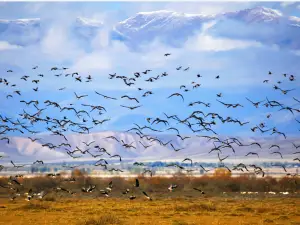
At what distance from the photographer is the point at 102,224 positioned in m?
53.2

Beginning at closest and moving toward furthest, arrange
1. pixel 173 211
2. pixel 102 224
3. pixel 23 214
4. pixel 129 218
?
pixel 102 224 < pixel 129 218 < pixel 23 214 < pixel 173 211

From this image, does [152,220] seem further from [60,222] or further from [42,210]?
[42,210]

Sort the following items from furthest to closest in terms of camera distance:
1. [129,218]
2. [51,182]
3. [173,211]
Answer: [51,182] → [173,211] → [129,218]

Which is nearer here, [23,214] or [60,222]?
[60,222]

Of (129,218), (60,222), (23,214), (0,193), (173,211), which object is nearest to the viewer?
(60,222)

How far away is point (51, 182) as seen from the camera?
129 metres

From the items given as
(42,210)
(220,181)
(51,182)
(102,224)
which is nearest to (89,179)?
(51,182)

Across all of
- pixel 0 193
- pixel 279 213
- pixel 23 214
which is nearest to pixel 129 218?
pixel 23 214

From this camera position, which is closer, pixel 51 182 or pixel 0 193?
pixel 0 193

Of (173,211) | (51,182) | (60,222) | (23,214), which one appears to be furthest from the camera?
(51,182)

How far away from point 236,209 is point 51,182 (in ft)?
205

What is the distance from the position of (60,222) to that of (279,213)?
74.4 feet

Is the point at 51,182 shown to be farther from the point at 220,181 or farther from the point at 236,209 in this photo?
the point at 236,209

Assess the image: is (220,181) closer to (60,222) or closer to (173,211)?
(173,211)
